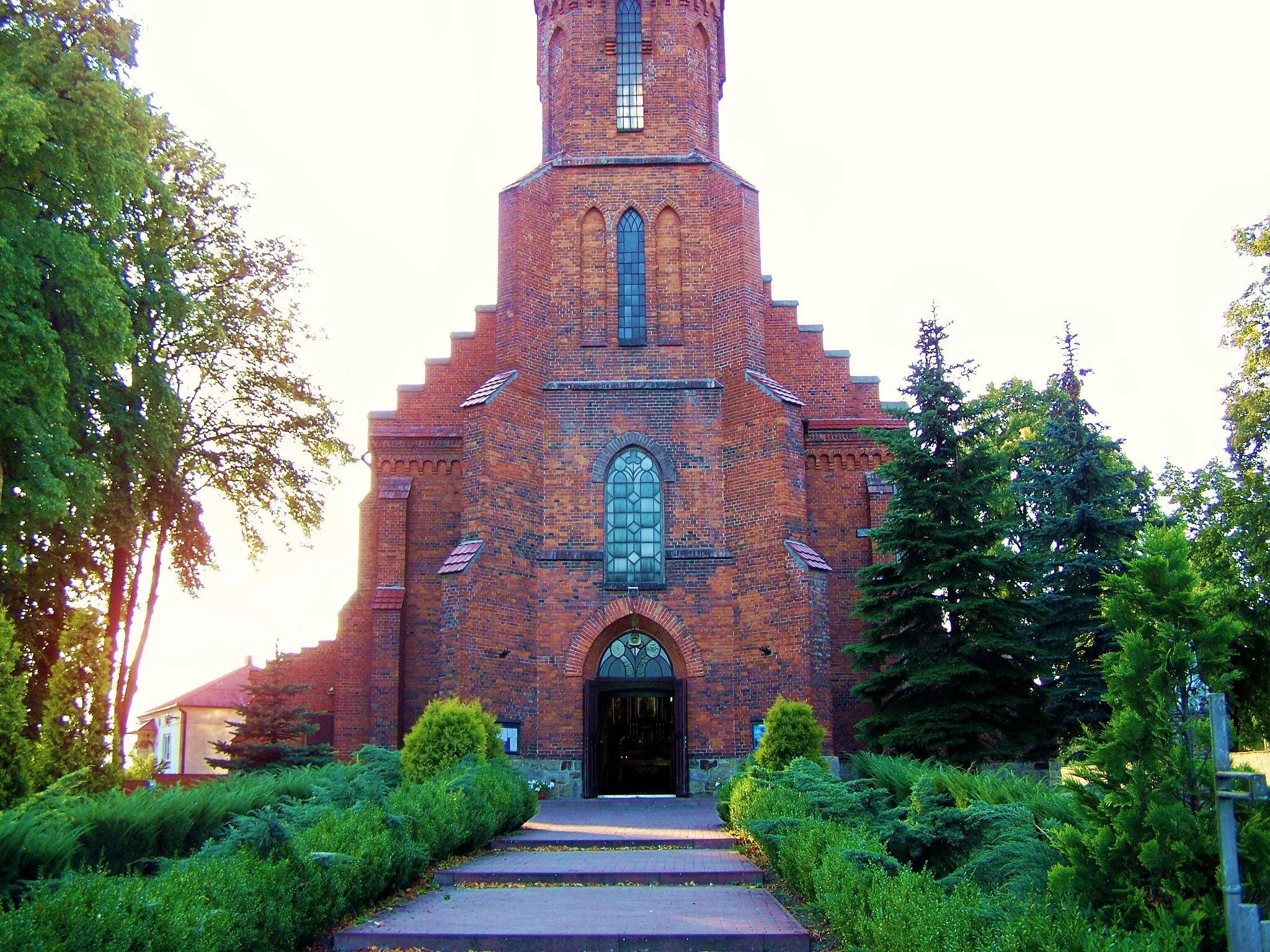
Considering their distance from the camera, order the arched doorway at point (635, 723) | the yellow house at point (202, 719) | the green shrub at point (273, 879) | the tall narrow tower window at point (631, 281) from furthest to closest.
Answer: the yellow house at point (202, 719) → the tall narrow tower window at point (631, 281) → the arched doorway at point (635, 723) → the green shrub at point (273, 879)

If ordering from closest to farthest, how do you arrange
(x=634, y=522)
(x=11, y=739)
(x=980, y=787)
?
(x=980, y=787) < (x=11, y=739) < (x=634, y=522)

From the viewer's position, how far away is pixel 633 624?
24.0 meters

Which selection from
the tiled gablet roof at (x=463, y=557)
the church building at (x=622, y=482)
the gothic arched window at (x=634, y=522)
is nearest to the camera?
the tiled gablet roof at (x=463, y=557)

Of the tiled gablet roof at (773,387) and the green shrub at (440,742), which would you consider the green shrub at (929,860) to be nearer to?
the green shrub at (440,742)

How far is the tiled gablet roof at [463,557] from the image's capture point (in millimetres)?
22312

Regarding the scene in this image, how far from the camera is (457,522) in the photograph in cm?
2480

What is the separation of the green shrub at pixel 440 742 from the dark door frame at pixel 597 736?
632 cm

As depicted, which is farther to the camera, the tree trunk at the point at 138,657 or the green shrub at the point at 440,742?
the tree trunk at the point at 138,657

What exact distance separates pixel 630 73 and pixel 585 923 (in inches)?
838

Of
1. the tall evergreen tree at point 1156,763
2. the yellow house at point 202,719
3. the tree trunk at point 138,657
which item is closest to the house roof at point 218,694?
the yellow house at point 202,719

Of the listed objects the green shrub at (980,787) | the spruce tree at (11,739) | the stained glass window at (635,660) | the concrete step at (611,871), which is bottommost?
the concrete step at (611,871)

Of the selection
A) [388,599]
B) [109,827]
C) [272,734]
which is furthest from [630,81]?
[109,827]

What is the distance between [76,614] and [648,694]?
11.3 meters

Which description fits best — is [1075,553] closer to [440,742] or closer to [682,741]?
[682,741]
